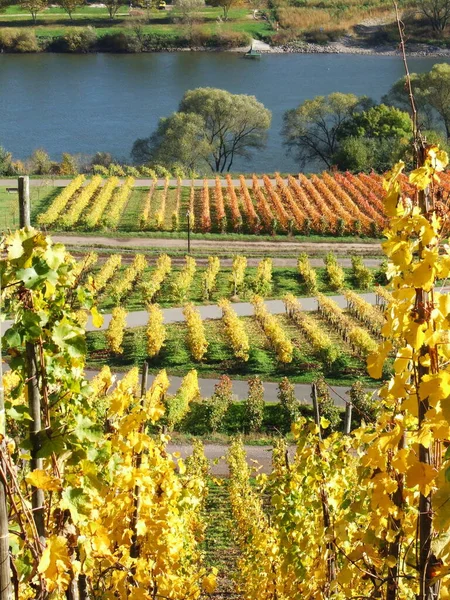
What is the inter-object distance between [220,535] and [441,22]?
60.7 m

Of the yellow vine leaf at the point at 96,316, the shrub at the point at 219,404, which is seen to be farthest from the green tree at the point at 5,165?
the yellow vine leaf at the point at 96,316

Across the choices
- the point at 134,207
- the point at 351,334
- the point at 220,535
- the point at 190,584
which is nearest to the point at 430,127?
the point at 134,207

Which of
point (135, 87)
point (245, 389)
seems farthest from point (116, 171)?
point (135, 87)

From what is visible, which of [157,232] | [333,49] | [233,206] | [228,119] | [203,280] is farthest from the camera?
[333,49]

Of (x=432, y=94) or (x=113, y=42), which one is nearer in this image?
(x=432, y=94)

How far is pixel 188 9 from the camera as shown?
68000mm

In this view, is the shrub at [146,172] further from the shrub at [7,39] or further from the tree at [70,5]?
the tree at [70,5]

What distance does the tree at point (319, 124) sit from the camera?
120 ft

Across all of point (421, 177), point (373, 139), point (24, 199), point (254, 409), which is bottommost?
point (254, 409)

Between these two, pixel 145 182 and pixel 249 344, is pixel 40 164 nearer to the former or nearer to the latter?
pixel 145 182

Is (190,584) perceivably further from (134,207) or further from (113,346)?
(134,207)

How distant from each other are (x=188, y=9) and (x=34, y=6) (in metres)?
12.4

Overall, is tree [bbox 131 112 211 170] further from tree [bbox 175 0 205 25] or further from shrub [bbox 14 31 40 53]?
tree [bbox 175 0 205 25]

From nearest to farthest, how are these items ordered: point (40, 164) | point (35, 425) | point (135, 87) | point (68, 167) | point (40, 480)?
point (40, 480), point (35, 425), point (68, 167), point (40, 164), point (135, 87)
